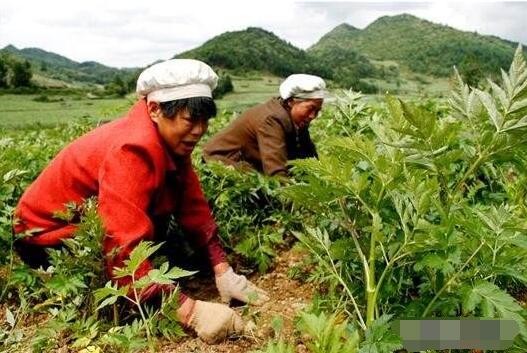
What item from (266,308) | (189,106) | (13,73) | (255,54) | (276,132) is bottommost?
(266,308)

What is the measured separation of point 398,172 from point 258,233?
1760 mm

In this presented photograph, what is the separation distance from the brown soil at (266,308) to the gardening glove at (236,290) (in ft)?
0.15

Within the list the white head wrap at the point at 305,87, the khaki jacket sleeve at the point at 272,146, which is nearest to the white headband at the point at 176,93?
the khaki jacket sleeve at the point at 272,146

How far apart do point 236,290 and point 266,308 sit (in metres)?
0.20

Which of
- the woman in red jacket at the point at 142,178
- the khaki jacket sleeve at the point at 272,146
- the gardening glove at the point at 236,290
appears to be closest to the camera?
the woman in red jacket at the point at 142,178

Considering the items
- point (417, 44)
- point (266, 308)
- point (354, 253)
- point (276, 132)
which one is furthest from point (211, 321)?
point (417, 44)

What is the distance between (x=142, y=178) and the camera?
232cm

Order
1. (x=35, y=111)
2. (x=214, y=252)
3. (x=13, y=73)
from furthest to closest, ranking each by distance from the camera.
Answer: (x=13, y=73) < (x=35, y=111) < (x=214, y=252)

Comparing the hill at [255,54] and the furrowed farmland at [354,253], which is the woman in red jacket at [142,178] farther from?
the hill at [255,54]

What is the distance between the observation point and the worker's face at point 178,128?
2.45 meters

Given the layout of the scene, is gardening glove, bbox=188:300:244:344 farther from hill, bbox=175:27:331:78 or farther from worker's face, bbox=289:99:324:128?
hill, bbox=175:27:331:78

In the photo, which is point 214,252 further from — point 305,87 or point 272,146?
point 305,87

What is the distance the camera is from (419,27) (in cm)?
17875

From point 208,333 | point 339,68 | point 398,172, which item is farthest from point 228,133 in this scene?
point 339,68
